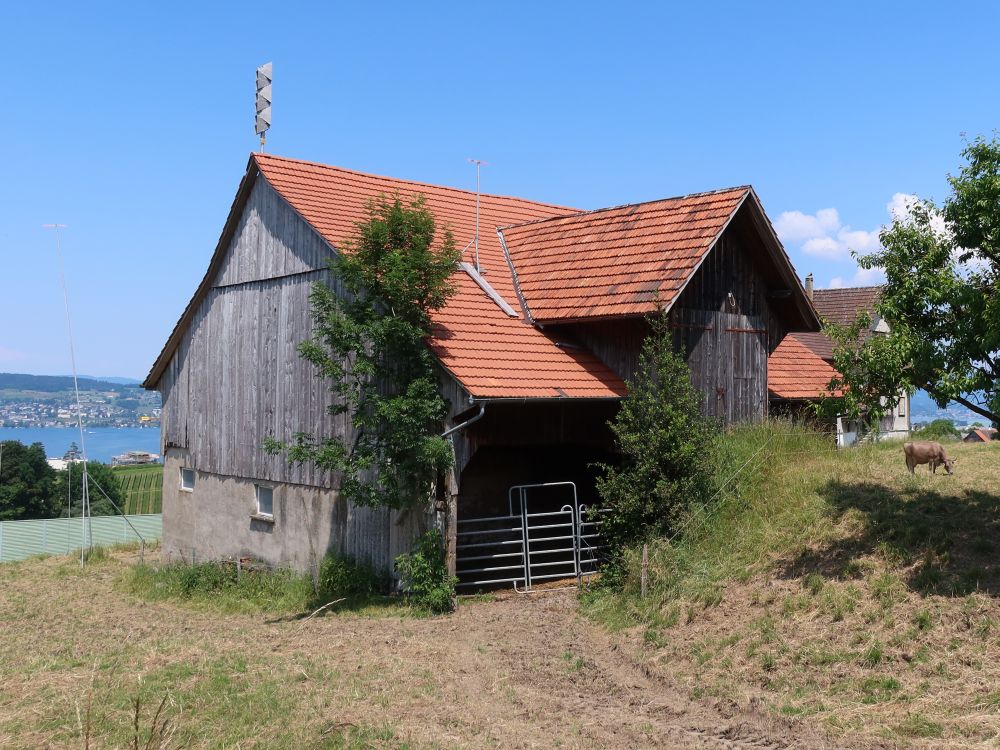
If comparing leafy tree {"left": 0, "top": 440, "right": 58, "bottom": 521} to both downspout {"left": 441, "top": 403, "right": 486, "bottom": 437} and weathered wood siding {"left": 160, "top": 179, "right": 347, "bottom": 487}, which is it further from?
downspout {"left": 441, "top": 403, "right": 486, "bottom": 437}

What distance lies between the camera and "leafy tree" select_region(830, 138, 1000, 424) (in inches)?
492

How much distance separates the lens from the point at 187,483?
77.8ft

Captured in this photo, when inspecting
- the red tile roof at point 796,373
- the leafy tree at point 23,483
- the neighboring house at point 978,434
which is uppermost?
the red tile roof at point 796,373

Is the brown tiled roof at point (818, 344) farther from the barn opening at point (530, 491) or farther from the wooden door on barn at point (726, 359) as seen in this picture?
the barn opening at point (530, 491)

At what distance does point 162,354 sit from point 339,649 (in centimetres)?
1363

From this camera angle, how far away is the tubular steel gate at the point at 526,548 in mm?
16406

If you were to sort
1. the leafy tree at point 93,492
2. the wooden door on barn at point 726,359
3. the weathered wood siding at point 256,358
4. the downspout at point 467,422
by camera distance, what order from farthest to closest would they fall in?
the leafy tree at point 93,492 → the weathered wood siding at point 256,358 → the wooden door on barn at point 726,359 → the downspout at point 467,422

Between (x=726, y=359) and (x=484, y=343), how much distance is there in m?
5.30

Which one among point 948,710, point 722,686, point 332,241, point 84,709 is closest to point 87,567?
point 332,241

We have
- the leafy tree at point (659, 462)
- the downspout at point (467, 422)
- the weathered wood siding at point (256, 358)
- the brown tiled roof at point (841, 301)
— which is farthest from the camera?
the brown tiled roof at point (841, 301)

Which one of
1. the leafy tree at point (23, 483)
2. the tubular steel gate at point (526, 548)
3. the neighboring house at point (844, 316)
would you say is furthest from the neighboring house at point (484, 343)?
the leafy tree at point (23, 483)

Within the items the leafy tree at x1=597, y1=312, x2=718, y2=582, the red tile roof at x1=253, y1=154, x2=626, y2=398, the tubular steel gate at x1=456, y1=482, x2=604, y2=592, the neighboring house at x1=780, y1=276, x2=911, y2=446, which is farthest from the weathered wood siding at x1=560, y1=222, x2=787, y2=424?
the neighboring house at x1=780, y1=276, x2=911, y2=446

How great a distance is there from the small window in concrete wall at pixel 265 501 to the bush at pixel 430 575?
562cm

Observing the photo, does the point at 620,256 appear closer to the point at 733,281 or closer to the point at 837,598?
the point at 733,281
